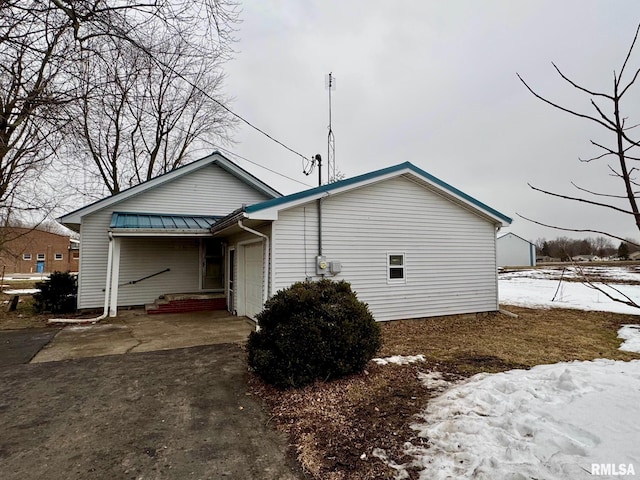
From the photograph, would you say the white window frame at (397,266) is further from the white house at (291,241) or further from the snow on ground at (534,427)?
the snow on ground at (534,427)

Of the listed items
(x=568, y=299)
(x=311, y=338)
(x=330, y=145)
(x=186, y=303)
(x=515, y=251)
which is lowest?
(x=568, y=299)

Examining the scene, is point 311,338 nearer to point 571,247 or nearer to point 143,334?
point 571,247

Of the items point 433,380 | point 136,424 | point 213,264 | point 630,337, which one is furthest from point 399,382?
point 213,264

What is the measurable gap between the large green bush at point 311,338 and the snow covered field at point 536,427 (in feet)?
4.11

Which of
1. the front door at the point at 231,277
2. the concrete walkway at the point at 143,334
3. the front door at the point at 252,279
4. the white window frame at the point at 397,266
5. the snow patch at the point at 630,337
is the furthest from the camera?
the front door at the point at 231,277

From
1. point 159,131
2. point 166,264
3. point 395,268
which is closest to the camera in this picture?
point 395,268

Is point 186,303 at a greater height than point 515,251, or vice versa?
point 515,251

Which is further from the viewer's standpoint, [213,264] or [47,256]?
[47,256]

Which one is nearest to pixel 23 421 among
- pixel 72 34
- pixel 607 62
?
pixel 72 34

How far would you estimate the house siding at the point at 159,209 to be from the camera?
11.0 m

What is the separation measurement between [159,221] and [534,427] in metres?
10.8

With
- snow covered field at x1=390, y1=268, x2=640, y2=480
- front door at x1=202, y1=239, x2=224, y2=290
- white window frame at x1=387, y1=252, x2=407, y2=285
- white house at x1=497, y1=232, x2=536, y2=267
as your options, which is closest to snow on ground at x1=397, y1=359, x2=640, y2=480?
snow covered field at x1=390, y1=268, x2=640, y2=480

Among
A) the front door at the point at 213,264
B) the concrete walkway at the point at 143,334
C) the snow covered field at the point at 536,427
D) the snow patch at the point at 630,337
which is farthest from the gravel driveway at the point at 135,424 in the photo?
the snow patch at the point at 630,337

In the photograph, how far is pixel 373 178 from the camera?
8.45 meters
